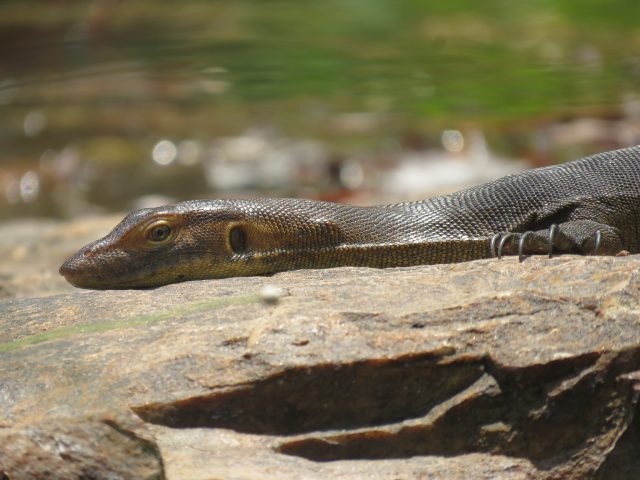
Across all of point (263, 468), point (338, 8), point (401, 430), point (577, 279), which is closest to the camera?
point (263, 468)

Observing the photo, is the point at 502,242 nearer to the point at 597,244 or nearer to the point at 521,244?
the point at 521,244

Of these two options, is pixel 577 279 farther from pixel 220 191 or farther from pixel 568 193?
pixel 220 191

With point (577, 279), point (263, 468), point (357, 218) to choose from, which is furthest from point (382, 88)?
point (263, 468)

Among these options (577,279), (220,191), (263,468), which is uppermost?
(577,279)

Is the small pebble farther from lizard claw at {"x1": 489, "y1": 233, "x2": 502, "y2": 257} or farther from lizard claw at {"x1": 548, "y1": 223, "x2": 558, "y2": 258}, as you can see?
lizard claw at {"x1": 548, "y1": 223, "x2": 558, "y2": 258}

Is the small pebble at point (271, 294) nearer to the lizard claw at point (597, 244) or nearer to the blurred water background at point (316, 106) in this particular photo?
the lizard claw at point (597, 244)

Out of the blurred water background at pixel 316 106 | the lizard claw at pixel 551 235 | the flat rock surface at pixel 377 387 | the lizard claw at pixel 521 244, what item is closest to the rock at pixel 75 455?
the flat rock surface at pixel 377 387

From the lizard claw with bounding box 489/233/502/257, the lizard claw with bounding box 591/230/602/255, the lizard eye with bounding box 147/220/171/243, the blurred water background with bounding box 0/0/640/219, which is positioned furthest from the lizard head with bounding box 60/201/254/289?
the blurred water background with bounding box 0/0/640/219
